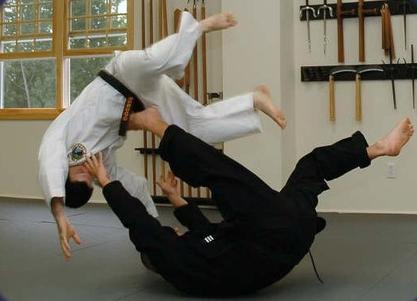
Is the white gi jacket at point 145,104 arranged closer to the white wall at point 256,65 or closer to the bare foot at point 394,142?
the bare foot at point 394,142

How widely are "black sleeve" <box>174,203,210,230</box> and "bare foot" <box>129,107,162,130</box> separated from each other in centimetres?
51

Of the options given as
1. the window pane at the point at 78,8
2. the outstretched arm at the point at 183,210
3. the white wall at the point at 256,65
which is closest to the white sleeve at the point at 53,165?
the outstretched arm at the point at 183,210

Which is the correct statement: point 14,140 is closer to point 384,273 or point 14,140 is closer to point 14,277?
point 14,277

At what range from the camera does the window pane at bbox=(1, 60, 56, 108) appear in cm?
663

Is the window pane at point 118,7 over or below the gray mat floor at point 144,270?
over

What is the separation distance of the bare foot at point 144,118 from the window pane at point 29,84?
3.83 meters

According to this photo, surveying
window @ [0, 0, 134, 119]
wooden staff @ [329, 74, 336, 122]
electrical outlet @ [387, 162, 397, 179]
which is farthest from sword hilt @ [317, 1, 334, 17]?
window @ [0, 0, 134, 119]

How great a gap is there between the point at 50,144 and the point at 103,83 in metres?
0.51

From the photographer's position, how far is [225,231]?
2574 mm

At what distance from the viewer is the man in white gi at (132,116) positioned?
2.76 metres

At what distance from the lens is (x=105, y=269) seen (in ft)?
10.3

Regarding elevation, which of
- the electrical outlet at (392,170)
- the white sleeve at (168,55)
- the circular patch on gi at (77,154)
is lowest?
the electrical outlet at (392,170)

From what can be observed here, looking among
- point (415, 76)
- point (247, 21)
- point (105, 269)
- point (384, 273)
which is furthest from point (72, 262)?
point (415, 76)

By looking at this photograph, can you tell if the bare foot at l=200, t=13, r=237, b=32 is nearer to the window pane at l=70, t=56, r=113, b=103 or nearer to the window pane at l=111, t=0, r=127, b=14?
the window pane at l=111, t=0, r=127, b=14
